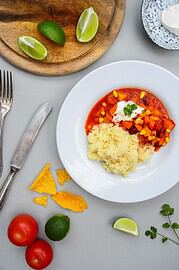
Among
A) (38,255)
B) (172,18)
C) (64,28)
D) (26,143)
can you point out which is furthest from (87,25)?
(38,255)

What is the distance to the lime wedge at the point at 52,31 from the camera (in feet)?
5.72

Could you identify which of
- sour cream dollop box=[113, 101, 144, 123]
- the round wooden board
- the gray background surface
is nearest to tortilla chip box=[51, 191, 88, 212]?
the gray background surface

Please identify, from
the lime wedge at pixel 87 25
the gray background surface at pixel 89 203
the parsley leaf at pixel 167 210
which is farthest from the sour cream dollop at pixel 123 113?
the parsley leaf at pixel 167 210

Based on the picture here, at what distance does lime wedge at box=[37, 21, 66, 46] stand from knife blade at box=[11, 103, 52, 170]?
31cm

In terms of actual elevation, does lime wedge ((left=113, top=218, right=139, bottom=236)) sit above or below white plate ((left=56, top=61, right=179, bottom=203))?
below

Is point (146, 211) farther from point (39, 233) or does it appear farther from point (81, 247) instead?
point (39, 233)

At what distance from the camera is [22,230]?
1809 millimetres

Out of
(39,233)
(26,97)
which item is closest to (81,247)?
(39,233)

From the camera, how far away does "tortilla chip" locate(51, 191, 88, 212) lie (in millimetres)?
1907

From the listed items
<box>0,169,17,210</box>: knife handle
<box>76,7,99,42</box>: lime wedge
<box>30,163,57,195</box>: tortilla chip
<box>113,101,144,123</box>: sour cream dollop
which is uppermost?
<box>76,7,99,42</box>: lime wedge

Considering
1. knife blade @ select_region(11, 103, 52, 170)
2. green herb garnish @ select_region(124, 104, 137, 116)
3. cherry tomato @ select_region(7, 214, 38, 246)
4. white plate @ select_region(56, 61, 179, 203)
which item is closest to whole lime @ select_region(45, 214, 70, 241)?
cherry tomato @ select_region(7, 214, 38, 246)

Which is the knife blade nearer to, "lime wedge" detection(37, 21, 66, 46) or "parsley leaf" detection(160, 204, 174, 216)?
"lime wedge" detection(37, 21, 66, 46)

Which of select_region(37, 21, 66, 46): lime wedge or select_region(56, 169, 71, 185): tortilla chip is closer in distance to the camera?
select_region(37, 21, 66, 46): lime wedge

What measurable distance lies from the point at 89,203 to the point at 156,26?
0.87 metres
